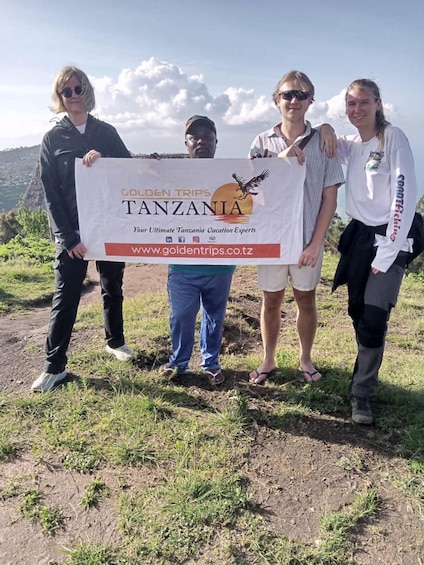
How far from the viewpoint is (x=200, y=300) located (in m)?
4.38

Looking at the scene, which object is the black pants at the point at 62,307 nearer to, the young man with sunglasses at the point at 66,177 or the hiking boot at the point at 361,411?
the young man with sunglasses at the point at 66,177

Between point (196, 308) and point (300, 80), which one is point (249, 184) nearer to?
point (300, 80)

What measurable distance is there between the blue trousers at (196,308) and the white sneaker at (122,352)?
2.12ft

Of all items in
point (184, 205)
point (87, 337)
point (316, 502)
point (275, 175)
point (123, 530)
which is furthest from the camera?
point (87, 337)

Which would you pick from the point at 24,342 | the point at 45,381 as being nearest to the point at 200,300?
the point at 45,381

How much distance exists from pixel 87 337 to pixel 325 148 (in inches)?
149

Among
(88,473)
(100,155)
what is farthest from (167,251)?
(88,473)

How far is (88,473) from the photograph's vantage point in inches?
126

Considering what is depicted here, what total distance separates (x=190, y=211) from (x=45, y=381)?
7.06 ft

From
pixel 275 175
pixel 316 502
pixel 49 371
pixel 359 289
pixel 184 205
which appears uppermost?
pixel 275 175

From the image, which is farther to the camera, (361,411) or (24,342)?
(24,342)

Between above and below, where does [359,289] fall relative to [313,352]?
above

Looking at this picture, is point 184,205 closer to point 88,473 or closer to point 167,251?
point 167,251

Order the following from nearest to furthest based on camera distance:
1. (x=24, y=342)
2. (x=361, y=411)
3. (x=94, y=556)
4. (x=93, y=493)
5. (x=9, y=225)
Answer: (x=94, y=556) → (x=93, y=493) → (x=361, y=411) → (x=24, y=342) → (x=9, y=225)
